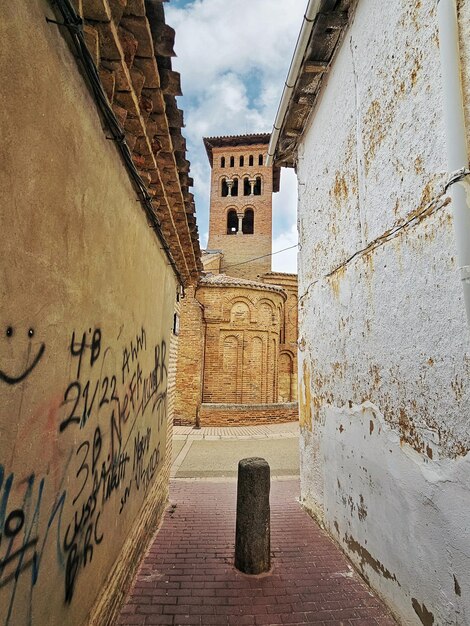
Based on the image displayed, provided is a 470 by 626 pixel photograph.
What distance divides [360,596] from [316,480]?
1.71 m

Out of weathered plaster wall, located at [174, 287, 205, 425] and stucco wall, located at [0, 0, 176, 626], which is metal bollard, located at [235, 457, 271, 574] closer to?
stucco wall, located at [0, 0, 176, 626]

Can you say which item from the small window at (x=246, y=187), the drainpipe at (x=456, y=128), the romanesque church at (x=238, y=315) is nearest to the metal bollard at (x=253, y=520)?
the drainpipe at (x=456, y=128)

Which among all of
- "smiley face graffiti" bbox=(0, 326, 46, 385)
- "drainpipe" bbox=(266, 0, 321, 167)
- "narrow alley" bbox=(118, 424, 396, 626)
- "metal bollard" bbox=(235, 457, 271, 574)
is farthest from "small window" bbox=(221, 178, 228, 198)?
"smiley face graffiti" bbox=(0, 326, 46, 385)

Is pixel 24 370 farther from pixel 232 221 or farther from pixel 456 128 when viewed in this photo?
pixel 232 221

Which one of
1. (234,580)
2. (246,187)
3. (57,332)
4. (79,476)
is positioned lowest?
(234,580)

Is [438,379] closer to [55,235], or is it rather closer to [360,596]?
[360,596]

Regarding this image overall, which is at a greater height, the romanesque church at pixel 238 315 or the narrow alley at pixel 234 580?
the romanesque church at pixel 238 315

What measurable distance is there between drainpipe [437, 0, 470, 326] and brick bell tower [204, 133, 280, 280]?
2508cm

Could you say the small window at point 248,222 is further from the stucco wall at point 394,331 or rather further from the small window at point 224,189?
the stucco wall at point 394,331

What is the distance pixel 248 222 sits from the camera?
2980cm

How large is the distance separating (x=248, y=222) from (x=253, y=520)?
27.6m

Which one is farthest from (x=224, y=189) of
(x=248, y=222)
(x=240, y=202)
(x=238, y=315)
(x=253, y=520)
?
(x=253, y=520)

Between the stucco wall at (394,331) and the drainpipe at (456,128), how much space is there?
3.5 inches

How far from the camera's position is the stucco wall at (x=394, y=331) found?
2.45m
